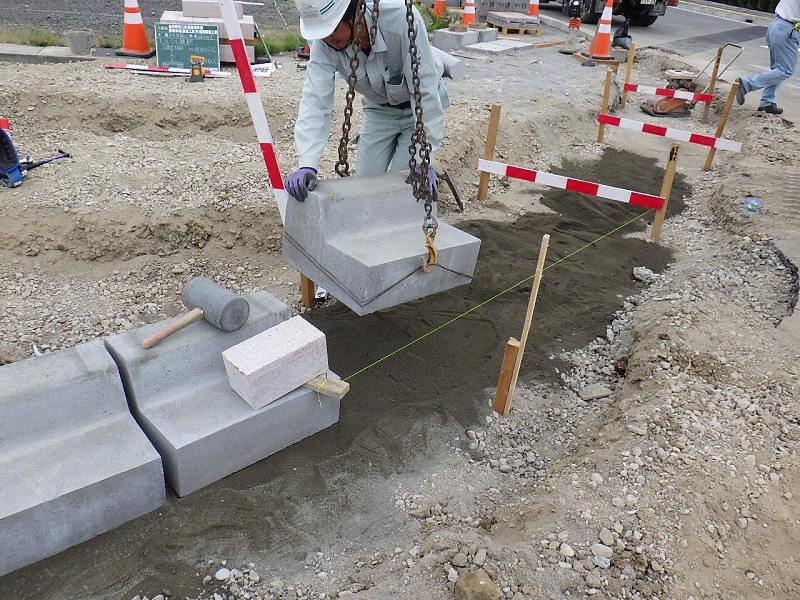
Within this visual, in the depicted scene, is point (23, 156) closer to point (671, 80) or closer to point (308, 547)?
point (308, 547)

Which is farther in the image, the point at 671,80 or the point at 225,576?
the point at 671,80

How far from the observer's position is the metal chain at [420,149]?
10.4 feet

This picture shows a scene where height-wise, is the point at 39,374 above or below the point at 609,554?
above

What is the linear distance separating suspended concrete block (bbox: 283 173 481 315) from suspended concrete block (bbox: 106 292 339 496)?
0.46 m

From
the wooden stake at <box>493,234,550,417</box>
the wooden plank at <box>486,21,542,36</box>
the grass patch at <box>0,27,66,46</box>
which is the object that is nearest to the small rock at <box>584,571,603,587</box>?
the wooden stake at <box>493,234,550,417</box>

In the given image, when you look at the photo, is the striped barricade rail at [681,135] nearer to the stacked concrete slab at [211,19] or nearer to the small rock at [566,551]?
the small rock at [566,551]

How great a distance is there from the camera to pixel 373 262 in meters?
3.32

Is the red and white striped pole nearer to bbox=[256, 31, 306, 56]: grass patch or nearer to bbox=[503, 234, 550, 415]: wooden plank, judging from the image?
bbox=[503, 234, 550, 415]: wooden plank

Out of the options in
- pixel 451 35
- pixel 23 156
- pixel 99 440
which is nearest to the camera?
pixel 99 440

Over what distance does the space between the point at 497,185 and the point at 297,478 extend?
4.67 meters

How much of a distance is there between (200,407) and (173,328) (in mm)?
412

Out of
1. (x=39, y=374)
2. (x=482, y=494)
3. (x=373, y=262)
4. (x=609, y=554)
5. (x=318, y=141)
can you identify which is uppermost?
(x=318, y=141)

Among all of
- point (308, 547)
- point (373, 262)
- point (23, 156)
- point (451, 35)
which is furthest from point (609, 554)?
point (451, 35)

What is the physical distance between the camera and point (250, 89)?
4.16m
